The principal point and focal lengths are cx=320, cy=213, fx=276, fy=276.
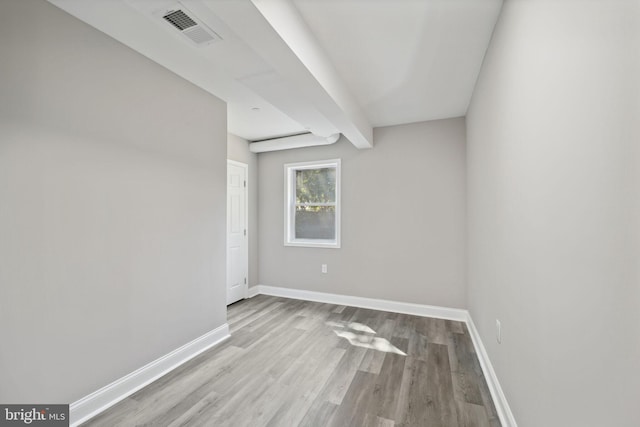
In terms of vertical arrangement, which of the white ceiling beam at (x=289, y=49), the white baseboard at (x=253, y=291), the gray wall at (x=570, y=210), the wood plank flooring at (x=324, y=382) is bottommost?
the wood plank flooring at (x=324, y=382)

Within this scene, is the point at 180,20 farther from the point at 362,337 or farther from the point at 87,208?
the point at 362,337

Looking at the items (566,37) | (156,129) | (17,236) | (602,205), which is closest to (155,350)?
(17,236)

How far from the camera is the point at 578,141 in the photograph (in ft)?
2.89

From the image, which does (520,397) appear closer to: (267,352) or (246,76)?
(267,352)

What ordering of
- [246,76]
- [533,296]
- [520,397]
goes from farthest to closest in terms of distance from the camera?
[246,76]
[520,397]
[533,296]

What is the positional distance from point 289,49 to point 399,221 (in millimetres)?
2748

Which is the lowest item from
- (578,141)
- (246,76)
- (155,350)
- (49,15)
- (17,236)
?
(155,350)

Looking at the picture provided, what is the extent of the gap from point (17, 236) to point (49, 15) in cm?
131

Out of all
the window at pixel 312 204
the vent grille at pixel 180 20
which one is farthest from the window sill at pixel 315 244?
the vent grille at pixel 180 20

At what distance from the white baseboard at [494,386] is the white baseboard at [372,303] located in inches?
26.1

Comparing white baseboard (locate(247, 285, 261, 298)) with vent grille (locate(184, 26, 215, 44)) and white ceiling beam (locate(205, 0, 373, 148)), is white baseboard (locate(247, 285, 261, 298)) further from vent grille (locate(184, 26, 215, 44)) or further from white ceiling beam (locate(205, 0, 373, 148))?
vent grille (locate(184, 26, 215, 44))

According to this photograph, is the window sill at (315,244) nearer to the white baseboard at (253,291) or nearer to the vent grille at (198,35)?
the white baseboard at (253,291)

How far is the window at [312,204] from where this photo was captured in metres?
4.38

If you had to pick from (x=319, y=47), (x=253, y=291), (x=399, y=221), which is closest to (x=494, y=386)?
(x=399, y=221)
